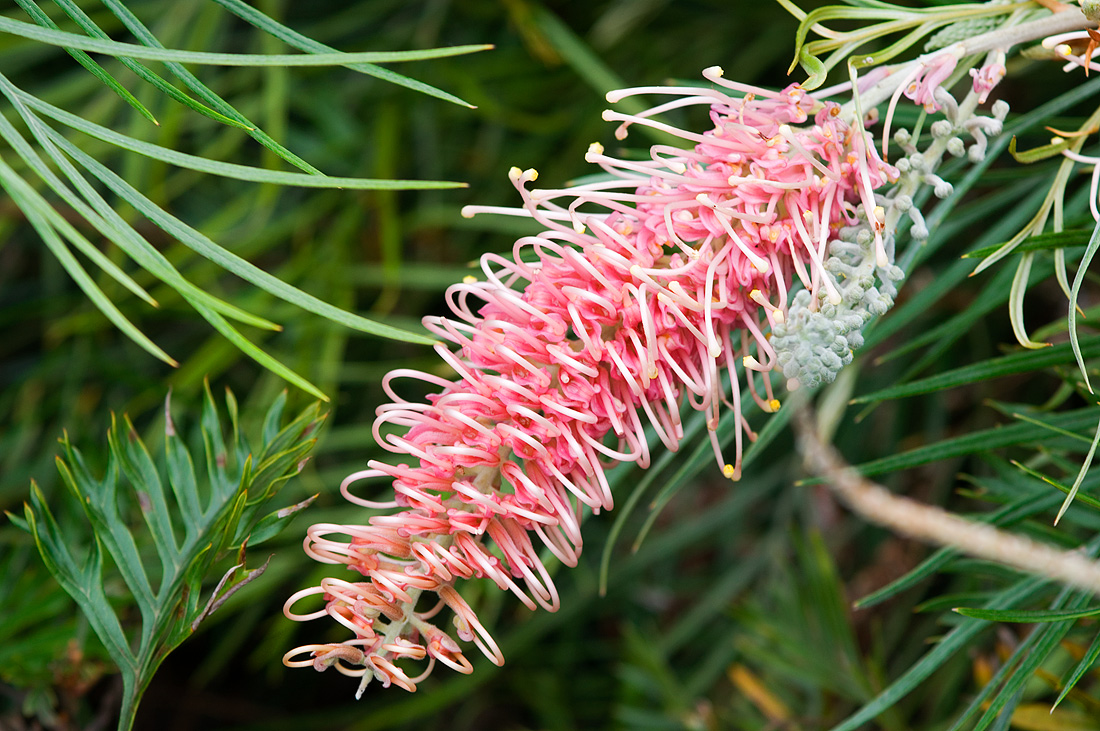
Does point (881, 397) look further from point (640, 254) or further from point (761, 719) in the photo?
point (761, 719)

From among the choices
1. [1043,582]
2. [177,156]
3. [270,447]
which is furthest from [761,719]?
[177,156]

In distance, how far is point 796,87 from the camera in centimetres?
23

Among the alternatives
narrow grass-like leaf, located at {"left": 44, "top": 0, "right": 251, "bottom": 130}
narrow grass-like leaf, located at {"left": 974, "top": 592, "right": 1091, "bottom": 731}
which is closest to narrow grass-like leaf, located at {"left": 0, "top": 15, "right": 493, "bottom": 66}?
narrow grass-like leaf, located at {"left": 44, "top": 0, "right": 251, "bottom": 130}

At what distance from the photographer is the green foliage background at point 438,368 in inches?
22.3

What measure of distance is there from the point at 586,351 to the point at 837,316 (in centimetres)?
6

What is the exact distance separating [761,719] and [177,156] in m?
0.53

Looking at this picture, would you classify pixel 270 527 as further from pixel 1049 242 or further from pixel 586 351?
pixel 1049 242

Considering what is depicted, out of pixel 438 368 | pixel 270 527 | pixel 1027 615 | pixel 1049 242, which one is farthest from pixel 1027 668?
pixel 438 368

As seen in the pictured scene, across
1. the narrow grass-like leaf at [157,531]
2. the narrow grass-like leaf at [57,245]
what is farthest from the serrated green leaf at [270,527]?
the narrow grass-like leaf at [57,245]

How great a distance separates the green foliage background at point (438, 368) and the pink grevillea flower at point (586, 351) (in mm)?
279

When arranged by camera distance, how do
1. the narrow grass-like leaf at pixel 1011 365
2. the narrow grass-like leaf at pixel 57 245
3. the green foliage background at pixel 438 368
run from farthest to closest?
1. the green foliage background at pixel 438 368
2. the narrow grass-like leaf at pixel 1011 365
3. the narrow grass-like leaf at pixel 57 245

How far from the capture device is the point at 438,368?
570 millimetres

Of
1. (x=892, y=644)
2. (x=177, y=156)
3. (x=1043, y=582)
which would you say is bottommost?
(x=892, y=644)

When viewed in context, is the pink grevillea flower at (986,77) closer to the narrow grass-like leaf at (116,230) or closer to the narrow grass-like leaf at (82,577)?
the narrow grass-like leaf at (116,230)
